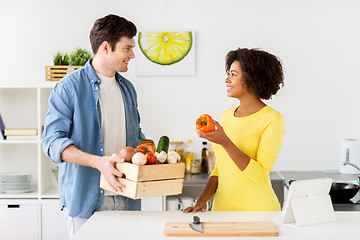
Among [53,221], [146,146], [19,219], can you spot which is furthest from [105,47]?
[19,219]

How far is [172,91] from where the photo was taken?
3.84m

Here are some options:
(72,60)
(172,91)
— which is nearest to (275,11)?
(172,91)

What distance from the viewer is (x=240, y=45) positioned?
381 cm

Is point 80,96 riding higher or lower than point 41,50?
lower

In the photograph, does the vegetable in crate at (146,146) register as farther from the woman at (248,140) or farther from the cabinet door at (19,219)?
the cabinet door at (19,219)

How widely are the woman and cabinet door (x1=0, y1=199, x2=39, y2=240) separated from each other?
195 centimetres

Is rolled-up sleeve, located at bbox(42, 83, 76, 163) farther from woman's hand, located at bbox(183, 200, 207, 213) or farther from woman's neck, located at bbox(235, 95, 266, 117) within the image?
woman's neck, located at bbox(235, 95, 266, 117)

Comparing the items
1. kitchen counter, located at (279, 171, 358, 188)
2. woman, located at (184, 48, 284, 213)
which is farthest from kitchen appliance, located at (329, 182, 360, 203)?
woman, located at (184, 48, 284, 213)

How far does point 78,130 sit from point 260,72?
0.87 metres

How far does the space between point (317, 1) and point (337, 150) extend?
130 cm

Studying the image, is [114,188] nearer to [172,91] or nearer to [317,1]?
[172,91]

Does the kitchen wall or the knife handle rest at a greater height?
the kitchen wall

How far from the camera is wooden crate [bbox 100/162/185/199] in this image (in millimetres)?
1684

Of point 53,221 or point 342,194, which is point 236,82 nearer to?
point 342,194
